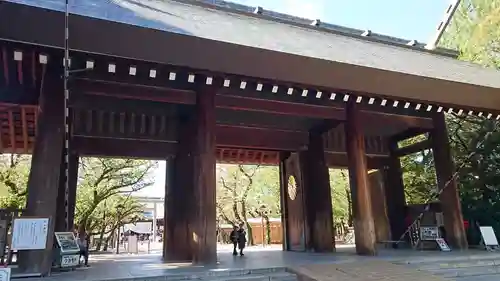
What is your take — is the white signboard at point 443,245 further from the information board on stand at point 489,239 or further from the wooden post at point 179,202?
the wooden post at point 179,202

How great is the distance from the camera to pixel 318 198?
8.45m

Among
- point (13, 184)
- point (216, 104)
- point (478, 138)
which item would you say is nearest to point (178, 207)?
point (216, 104)

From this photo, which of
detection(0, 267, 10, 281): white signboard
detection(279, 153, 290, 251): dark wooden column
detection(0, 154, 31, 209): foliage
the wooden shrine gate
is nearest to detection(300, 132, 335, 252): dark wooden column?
the wooden shrine gate

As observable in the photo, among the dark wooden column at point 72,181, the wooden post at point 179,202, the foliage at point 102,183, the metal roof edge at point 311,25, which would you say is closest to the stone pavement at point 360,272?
the wooden post at point 179,202

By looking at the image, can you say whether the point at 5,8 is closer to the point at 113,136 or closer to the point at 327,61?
the point at 113,136

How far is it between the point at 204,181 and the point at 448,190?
517 centimetres

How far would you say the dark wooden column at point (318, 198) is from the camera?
8.28 metres

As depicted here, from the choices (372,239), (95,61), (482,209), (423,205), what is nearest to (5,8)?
(95,61)

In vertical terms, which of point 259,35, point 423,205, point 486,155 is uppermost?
point 259,35

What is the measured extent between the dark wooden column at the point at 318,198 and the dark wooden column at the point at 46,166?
5.45 metres

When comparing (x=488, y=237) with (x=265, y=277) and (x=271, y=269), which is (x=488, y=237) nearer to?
(x=271, y=269)

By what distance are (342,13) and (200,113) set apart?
26.6ft

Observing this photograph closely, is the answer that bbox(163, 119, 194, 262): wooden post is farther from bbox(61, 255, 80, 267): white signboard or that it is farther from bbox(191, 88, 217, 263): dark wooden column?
bbox(61, 255, 80, 267): white signboard

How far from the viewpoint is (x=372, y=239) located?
21.1 ft
